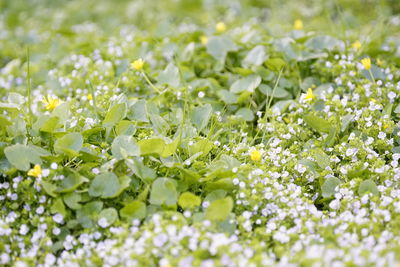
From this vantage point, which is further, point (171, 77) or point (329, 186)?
point (171, 77)

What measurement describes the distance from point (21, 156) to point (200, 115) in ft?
2.99

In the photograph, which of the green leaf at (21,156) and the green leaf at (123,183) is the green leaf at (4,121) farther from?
the green leaf at (123,183)

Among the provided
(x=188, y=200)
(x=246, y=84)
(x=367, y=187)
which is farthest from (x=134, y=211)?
(x=246, y=84)

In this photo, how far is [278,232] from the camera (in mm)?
1930

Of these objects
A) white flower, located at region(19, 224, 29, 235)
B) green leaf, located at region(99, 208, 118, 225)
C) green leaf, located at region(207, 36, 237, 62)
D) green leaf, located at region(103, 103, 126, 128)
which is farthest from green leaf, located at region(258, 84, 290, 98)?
white flower, located at region(19, 224, 29, 235)

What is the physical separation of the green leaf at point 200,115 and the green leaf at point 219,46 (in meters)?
0.62

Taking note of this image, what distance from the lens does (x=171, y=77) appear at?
2.88 metres

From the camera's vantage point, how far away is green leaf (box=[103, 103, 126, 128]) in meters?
2.37

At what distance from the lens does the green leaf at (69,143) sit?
2.11 m

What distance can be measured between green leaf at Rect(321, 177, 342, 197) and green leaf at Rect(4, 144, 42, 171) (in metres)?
1.18

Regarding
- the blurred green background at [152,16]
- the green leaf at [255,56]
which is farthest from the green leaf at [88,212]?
the blurred green background at [152,16]

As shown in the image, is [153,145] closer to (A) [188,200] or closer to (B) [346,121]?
(A) [188,200]

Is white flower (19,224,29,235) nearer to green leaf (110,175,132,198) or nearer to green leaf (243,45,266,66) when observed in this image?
green leaf (110,175,132,198)

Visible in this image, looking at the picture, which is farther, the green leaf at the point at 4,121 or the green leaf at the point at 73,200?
the green leaf at the point at 4,121
